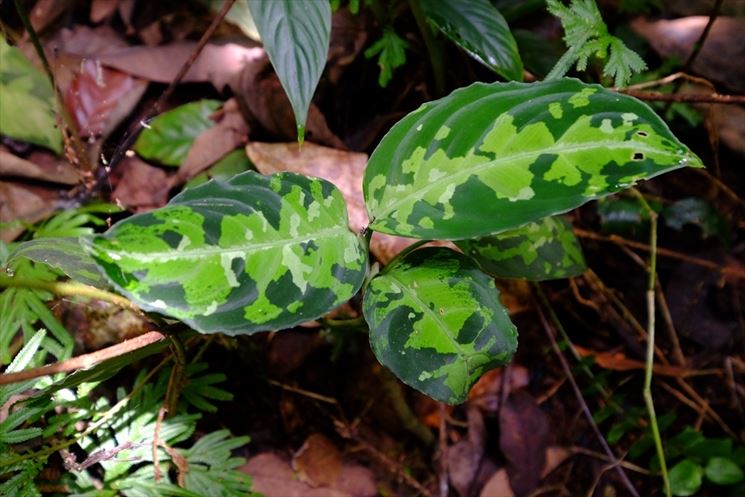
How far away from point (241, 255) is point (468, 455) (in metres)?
0.99

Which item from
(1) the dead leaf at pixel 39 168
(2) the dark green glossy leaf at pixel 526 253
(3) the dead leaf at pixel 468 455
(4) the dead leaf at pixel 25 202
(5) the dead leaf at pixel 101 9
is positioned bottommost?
(3) the dead leaf at pixel 468 455

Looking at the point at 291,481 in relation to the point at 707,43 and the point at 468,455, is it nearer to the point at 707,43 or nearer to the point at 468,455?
the point at 468,455

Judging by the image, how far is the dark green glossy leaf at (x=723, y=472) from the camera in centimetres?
143

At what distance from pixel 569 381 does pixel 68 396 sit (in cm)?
123

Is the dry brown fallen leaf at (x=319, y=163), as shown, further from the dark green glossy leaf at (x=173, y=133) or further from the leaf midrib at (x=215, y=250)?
the leaf midrib at (x=215, y=250)

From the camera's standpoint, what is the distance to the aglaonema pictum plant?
75 centimetres

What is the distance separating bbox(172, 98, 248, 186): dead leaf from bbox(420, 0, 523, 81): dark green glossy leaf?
0.61 m

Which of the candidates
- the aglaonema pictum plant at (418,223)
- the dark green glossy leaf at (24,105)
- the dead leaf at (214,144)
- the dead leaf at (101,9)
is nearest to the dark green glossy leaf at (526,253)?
the aglaonema pictum plant at (418,223)

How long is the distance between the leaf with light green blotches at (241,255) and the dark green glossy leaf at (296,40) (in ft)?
0.84

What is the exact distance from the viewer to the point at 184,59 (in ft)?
5.91

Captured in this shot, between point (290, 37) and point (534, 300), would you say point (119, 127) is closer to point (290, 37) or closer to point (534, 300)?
point (290, 37)

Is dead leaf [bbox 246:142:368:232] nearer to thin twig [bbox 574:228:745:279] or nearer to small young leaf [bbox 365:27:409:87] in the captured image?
small young leaf [bbox 365:27:409:87]

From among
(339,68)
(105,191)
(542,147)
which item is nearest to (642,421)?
(542,147)

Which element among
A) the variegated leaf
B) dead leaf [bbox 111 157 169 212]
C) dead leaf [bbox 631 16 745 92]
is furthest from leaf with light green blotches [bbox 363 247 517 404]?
dead leaf [bbox 631 16 745 92]
